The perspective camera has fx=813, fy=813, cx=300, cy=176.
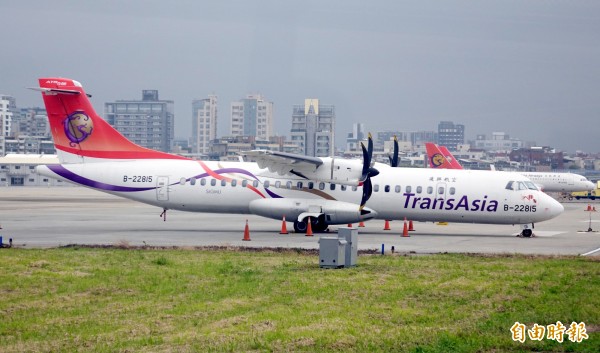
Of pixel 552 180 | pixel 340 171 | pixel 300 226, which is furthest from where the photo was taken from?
pixel 552 180

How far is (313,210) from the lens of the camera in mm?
33000

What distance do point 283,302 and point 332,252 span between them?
4.46 metres

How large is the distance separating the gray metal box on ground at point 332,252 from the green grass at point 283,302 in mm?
437

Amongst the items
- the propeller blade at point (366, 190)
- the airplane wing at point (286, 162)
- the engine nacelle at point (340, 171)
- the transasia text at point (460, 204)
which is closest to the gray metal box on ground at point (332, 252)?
the airplane wing at point (286, 162)

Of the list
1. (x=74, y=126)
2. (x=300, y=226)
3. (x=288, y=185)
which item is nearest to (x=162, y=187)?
(x=74, y=126)

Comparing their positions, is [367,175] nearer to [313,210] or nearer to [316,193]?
[316,193]

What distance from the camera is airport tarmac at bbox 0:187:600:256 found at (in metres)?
27.5

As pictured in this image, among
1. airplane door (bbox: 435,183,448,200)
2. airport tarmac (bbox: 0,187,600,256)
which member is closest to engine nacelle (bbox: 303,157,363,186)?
airport tarmac (bbox: 0,187,600,256)

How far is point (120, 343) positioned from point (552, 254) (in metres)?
16.8

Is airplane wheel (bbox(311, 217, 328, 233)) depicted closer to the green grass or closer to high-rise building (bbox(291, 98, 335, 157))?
the green grass

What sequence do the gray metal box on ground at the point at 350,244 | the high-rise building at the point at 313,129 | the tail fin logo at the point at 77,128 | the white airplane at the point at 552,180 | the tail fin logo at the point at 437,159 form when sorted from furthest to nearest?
the high-rise building at the point at 313,129
the white airplane at the point at 552,180
the tail fin logo at the point at 437,159
the tail fin logo at the point at 77,128
the gray metal box on ground at the point at 350,244

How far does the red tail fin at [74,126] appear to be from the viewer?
33750 millimetres

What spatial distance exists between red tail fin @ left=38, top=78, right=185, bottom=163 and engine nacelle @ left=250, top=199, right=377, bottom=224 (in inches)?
271

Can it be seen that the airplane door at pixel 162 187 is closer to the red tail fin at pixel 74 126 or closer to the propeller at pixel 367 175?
the red tail fin at pixel 74 126
